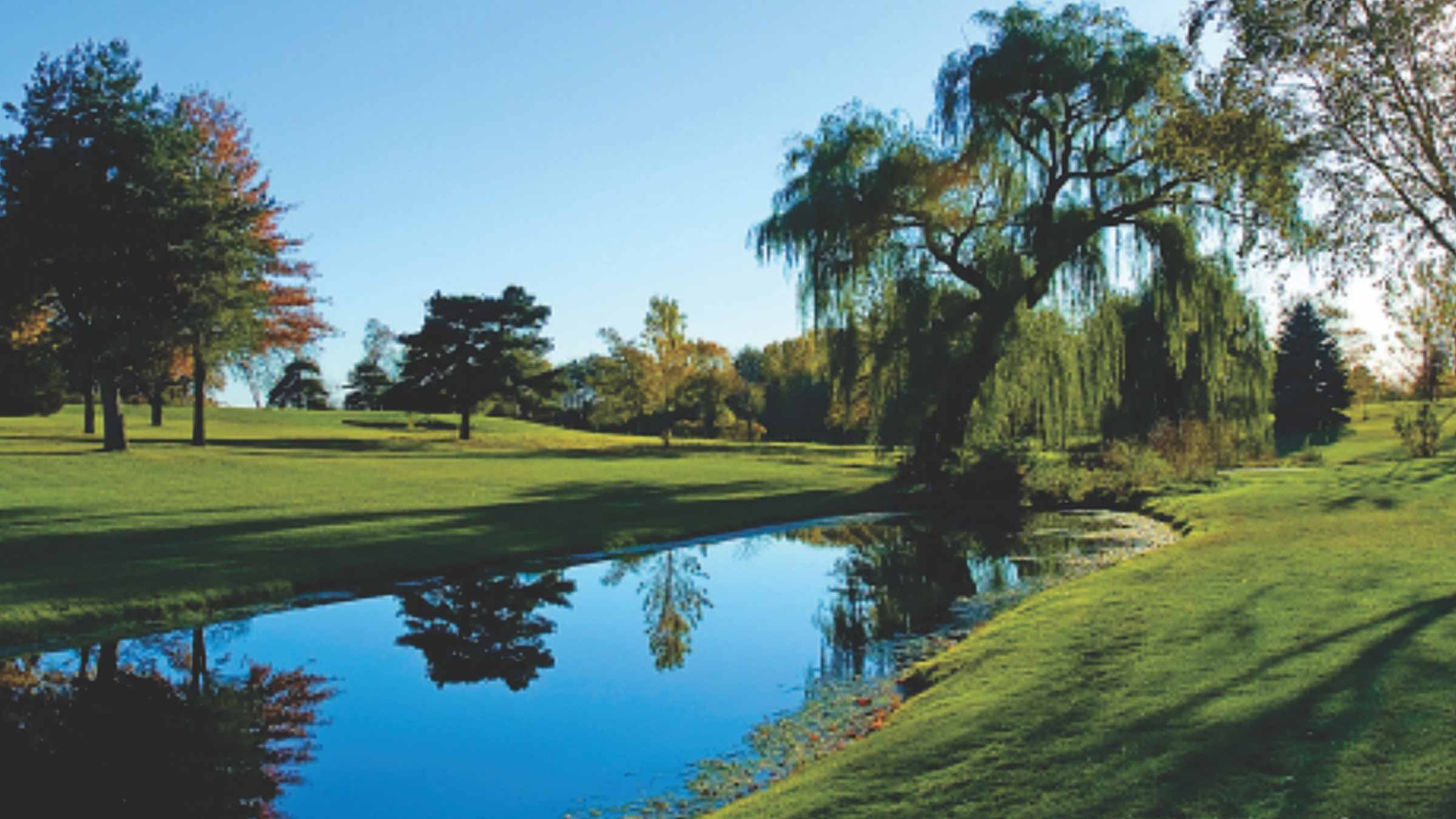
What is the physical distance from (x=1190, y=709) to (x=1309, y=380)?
67.9 m

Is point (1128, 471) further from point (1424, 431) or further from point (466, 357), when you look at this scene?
point (466, 357)

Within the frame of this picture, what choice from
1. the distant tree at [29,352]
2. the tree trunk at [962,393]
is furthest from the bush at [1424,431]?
the distant tree at [29,352]

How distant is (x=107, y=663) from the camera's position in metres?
9.43

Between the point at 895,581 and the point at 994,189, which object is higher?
the point at 994,189

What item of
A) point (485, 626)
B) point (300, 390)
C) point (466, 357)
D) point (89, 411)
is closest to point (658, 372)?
point (466, 357)

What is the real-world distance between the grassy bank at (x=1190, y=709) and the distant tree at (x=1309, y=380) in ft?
195

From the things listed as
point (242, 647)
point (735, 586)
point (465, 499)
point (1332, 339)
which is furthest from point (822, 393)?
point (242, 647)

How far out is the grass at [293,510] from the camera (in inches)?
469

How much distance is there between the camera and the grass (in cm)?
1191

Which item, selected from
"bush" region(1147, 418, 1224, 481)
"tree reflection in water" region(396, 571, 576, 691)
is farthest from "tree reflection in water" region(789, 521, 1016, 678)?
"bush" region(1147, 418, 1224, 481)

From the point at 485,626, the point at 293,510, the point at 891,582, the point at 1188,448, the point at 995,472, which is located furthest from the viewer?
the point at 1188,448

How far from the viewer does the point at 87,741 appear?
7297mm

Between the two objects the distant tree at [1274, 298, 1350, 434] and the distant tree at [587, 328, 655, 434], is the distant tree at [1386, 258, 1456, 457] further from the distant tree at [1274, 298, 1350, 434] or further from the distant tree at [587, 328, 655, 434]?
the distant tree at [587, 328, 655, 434]

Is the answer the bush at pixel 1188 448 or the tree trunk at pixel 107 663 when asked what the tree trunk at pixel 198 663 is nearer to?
the tree trunk at pixel 107 663
